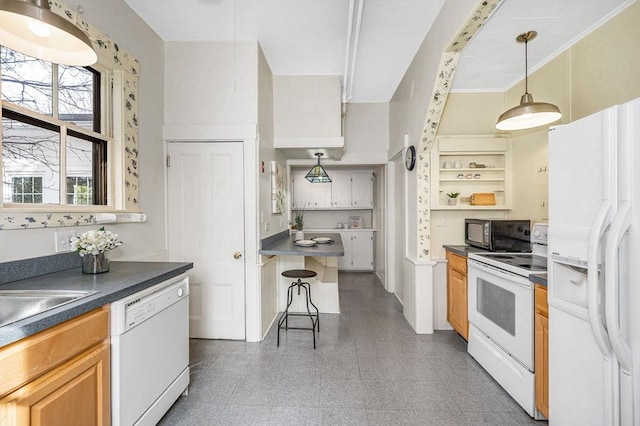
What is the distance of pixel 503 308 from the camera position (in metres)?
2.18

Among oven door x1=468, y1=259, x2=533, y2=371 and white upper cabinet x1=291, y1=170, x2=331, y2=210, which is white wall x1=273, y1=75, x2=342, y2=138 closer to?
oven door x1=468, y1=259, x2=533, y2=371

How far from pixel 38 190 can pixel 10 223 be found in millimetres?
289

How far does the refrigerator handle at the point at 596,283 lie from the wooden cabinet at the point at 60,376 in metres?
2.12

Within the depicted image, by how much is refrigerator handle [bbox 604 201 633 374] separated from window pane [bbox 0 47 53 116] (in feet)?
9.36

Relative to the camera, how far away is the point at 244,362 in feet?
8.43

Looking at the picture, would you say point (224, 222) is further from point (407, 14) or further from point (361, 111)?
point (361, 111)

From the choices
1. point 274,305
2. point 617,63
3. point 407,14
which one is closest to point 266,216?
point 274,305

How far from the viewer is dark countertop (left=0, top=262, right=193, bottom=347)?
3.24 ft

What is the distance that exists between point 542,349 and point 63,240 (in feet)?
9.76

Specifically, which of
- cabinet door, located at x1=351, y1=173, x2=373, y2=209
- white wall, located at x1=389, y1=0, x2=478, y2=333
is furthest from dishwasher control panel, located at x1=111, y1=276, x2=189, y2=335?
cabinet door, located at x1=351, y1=173, x2=373, y2=209

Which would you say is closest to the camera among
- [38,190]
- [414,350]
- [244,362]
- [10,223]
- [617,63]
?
[10,223]

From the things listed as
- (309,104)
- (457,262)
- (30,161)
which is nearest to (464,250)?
(457,262)

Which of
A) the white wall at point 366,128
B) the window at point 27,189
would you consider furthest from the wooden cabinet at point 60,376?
the white wall at point 366,128

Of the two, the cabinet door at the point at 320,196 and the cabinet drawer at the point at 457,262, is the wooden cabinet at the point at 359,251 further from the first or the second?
the cabinet drawer at the point at 457,262
